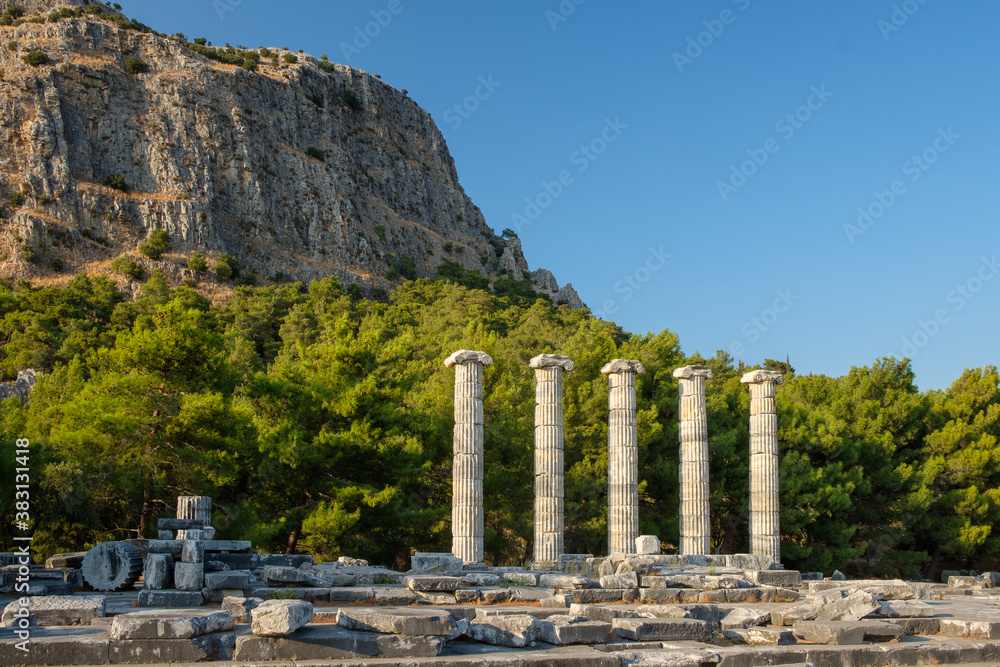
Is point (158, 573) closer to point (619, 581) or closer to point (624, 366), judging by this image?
point (619, 581)

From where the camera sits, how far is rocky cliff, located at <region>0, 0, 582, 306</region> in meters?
71.5

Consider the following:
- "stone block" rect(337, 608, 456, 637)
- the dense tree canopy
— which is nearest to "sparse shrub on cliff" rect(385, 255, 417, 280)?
the dense tree canopy

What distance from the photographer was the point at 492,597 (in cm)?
1466

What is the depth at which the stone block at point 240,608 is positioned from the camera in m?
11.2

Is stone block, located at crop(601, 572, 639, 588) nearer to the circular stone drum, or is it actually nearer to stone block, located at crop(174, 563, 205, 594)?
stone block, located at crop(174, 563, 205, 594)

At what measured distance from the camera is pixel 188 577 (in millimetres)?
13898

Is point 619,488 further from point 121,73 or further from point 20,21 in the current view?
point 20,21

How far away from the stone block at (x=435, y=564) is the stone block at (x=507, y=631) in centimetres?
762

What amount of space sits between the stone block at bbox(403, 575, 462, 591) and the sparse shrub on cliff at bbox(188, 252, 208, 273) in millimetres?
Result: 61779

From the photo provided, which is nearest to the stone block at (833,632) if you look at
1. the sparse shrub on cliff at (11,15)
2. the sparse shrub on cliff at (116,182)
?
the sparse shrub on cliff at (116,182)

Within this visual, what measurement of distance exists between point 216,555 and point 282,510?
730cm

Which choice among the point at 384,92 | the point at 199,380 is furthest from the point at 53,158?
the point at 199,380

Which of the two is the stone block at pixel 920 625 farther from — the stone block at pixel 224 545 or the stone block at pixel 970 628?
the stone block at pixel 224 545

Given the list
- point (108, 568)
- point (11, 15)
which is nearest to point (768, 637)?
point (108, 568)
